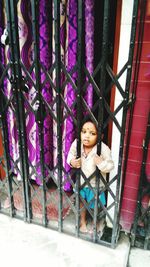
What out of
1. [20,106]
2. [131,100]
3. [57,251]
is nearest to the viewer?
[131,100]

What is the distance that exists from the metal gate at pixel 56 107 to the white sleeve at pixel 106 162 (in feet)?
0.29

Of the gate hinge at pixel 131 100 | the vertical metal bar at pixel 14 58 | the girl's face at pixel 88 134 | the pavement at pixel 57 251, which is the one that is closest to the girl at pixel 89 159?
the girl's face at pixel 88 134

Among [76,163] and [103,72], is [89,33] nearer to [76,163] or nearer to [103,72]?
[103,72]

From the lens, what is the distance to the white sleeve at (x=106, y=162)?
2191mm

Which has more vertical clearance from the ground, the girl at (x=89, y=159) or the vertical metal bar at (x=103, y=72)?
the vertical metal bar at (x=103, y=72)

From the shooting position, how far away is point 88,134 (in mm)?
2277

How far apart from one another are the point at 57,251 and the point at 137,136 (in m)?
1.40

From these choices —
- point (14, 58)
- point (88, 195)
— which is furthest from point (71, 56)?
point (88, 195)

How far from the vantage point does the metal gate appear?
6.35 feet

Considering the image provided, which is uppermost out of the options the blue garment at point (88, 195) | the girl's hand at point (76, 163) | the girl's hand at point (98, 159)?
the girl's hand at point (98, 159)

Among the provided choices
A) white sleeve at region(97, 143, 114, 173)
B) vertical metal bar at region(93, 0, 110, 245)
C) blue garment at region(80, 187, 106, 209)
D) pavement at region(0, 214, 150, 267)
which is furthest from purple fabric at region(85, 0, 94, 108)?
pavement at region(0, 214, 150, 267)

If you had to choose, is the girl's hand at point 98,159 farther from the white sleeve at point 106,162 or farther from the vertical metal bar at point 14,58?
the vertical metal bar at point 14,58

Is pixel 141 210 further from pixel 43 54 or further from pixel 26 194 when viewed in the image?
pixel 43 54

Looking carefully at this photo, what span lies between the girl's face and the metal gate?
0.10 meters
